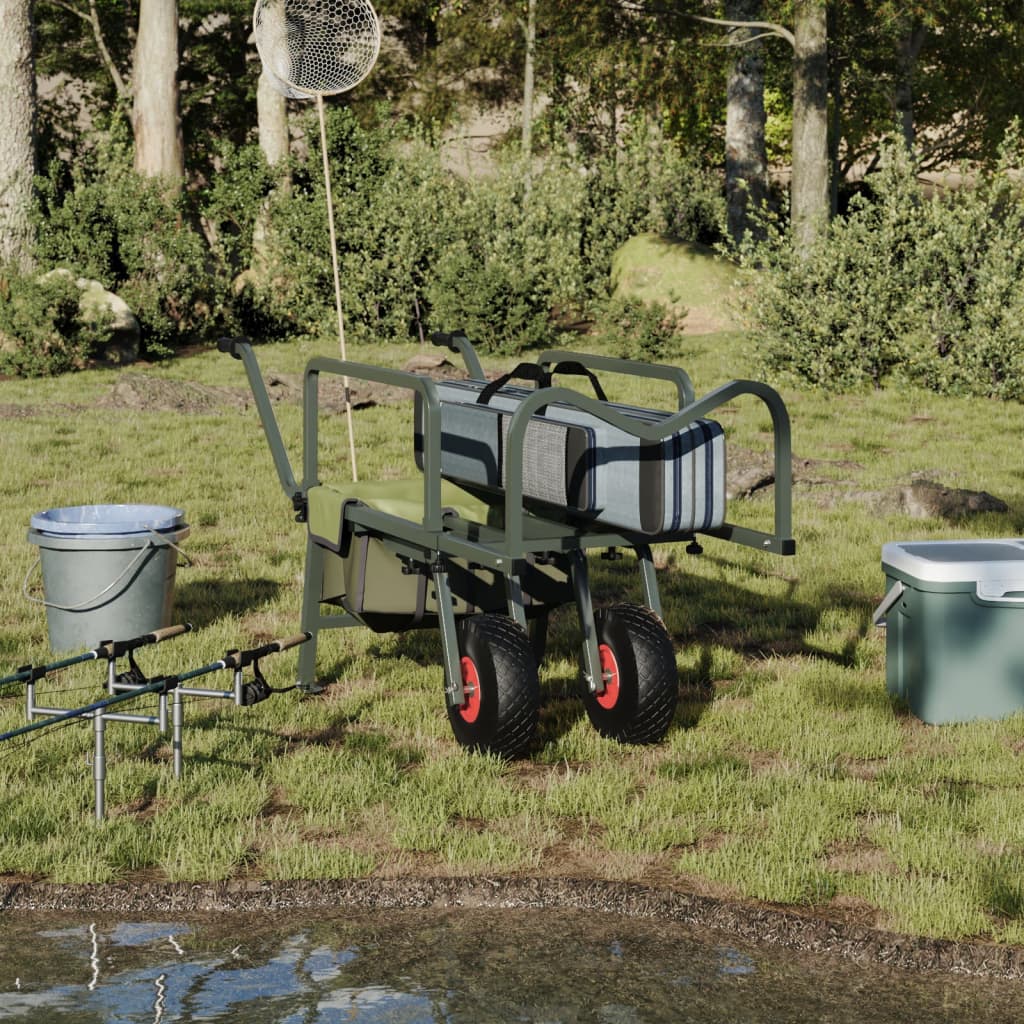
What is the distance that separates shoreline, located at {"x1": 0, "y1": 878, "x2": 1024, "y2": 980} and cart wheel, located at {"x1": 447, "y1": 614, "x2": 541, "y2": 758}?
93 centimetres

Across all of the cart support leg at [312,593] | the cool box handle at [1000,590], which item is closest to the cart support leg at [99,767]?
the cart support leg at [312,593]

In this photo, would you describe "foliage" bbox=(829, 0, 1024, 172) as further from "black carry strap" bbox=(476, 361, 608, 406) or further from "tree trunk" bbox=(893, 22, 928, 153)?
"black carry strap" bbox=(476, 361, 608, 406)

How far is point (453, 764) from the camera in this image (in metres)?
6.08

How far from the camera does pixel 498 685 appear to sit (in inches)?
229

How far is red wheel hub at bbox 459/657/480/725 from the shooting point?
19.6 ft

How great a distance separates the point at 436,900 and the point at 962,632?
274cm

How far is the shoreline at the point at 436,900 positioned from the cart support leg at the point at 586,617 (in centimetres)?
127

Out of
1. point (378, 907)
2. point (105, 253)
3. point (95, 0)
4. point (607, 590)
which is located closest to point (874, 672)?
point (607, 590)

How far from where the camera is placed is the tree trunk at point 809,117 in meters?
19.9

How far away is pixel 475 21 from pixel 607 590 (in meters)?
32.1

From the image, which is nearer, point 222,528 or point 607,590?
point 607,590

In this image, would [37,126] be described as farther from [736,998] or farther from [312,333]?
[736,998]

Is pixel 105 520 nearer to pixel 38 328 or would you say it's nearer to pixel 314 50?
pixel 314 50

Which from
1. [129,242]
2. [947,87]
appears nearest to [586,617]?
[129,242]
